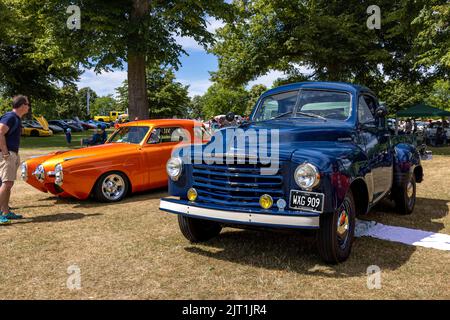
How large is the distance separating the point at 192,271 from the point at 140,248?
1112mm

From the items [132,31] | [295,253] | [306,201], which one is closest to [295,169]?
[306,201]

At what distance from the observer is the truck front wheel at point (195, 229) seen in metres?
5.29

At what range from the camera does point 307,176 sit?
4.06 meters

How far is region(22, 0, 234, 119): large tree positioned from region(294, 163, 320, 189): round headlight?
12421 millimetres

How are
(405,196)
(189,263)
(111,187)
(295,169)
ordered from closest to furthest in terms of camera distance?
(295,169)
(189,263)
(405,196)
(111,187)

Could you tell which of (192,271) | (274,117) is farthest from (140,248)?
(274,117)

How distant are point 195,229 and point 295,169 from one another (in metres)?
1.81

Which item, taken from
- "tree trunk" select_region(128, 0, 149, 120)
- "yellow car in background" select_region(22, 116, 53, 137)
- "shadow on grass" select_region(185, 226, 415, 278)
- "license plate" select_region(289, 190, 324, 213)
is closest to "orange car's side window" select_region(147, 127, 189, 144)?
"shadow on grass" select_region(185, 226, 415, 278)

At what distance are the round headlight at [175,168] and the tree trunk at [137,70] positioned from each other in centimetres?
1120

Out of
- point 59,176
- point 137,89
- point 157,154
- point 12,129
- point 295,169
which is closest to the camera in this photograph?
point 295,169

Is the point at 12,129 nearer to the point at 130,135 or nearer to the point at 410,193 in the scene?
the point at 130,135

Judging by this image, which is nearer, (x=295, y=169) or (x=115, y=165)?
(x=295, y=169)
